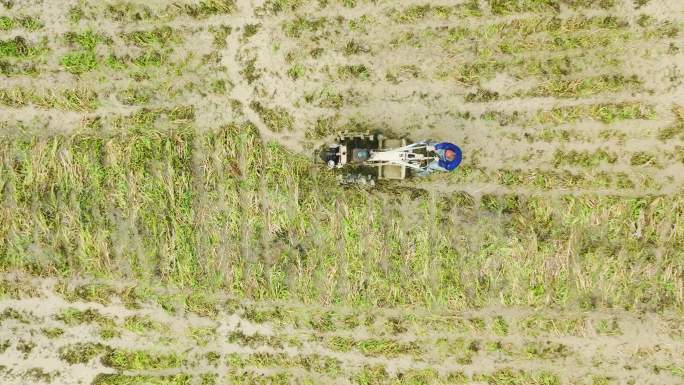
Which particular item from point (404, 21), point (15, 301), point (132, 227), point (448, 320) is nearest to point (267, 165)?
point (132, 227)

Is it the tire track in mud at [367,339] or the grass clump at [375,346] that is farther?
the grass clump at [375,346]

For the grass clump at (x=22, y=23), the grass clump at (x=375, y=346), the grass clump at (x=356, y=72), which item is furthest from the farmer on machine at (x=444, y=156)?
the grass clump at (x=22, y=23)

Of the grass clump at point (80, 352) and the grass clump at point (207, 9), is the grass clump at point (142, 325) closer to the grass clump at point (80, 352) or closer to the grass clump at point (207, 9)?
the grass clump at point (80, 352)

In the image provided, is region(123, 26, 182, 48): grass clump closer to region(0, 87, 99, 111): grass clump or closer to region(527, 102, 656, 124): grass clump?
region(0, 87, 99, 111): grass clump

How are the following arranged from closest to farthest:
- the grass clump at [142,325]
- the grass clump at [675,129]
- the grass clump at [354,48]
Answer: the grass clump at [675,129] → the grass clump at [354,48] → the grass clump at [142,325]

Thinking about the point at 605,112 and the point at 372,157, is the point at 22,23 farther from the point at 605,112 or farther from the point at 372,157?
the point at 605,112

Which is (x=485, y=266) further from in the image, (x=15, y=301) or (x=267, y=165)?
(x=15, y=301)

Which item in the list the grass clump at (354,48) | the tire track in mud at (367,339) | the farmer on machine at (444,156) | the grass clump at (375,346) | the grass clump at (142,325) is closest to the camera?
the farmer on machine at (444,156)

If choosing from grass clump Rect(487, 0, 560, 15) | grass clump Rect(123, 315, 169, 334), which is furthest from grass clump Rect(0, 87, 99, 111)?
grass clump Rect(487, 0, 560, 15)
